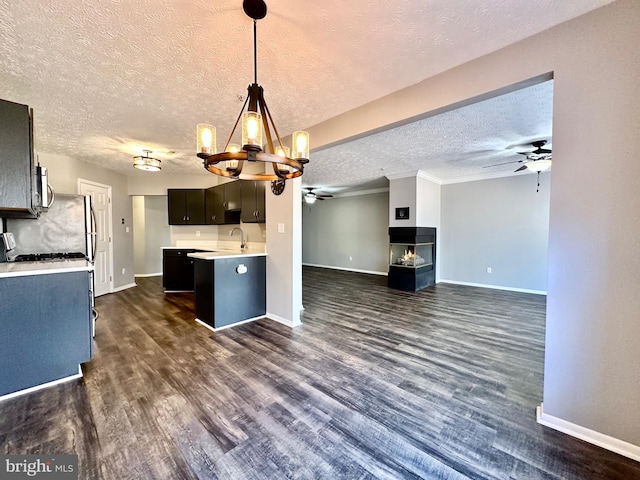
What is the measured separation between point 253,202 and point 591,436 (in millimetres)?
4112

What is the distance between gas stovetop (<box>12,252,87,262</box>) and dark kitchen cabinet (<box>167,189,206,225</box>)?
2.32 m

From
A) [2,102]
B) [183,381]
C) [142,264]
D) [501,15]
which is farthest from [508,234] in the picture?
[142,264]

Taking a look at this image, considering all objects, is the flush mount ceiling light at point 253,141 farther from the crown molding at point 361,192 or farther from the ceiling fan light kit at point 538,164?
the crown molding at point 361,192

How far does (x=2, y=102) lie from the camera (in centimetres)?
188

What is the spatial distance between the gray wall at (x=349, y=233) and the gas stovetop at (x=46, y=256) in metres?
6.19

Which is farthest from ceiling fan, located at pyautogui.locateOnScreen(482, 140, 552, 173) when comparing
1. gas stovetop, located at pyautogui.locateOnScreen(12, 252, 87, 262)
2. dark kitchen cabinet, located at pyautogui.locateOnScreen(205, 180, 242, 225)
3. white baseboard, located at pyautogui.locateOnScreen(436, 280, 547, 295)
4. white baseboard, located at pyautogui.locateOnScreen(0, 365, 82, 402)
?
gas stovetop, located at pyautogui.locateOnScreen(12, 252, 87, 262)

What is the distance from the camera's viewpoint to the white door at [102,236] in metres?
4.71

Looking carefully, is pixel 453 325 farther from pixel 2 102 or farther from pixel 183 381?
pixel 2 102

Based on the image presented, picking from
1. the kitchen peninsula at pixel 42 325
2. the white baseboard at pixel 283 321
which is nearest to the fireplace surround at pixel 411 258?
the white baseboard at pixel 283 321

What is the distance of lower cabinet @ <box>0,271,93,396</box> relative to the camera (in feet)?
6.06

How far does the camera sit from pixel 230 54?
5.74ft

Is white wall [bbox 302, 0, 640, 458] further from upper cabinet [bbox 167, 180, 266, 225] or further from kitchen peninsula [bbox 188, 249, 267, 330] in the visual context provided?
upper cabinet [bbox 167, 180, 266, 225]

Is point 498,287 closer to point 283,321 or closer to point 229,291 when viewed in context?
point 283,321

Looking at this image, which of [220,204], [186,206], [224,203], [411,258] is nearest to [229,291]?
[224,203]
